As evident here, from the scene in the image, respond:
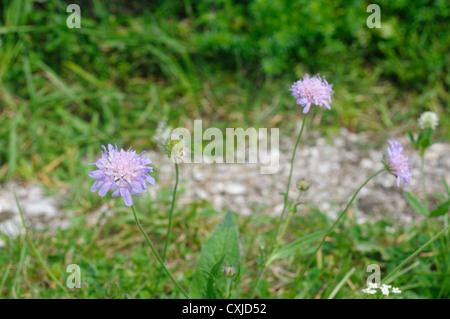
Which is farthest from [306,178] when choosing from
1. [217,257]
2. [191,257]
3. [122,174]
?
[122,174]

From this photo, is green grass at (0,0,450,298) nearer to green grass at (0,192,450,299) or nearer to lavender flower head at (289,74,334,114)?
green grass at (0,192,450,299)

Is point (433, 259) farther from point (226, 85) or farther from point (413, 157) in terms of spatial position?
point (226, 85)

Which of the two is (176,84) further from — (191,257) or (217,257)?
(217,257)

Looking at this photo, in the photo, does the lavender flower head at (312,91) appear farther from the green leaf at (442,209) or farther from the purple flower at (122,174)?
the green leaf at (442,209)

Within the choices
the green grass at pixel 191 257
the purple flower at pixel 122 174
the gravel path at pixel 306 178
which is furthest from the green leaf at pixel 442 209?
the purple flower at pixel 122 174

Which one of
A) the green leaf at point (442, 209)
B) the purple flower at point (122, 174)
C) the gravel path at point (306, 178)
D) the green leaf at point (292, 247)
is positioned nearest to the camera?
the purple flower at point (122, 174)

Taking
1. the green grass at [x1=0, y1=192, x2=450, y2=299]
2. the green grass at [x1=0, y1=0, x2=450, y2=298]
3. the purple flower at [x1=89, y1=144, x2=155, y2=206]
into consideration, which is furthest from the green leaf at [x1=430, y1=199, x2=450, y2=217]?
the purple flower at [x1=89, y1=144, x2=155, y2=206]
